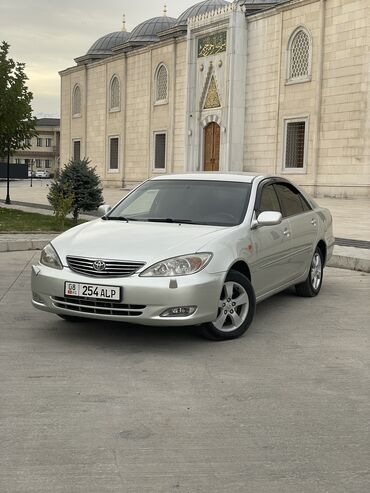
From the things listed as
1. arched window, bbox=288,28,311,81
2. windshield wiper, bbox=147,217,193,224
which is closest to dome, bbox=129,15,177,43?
arched window, bbox=288,28,311,81

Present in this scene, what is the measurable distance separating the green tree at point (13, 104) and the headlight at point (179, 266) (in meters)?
14.4

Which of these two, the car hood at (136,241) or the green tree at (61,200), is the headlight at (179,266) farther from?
the green tree at (61,200)

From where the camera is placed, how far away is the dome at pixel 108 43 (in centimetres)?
4838

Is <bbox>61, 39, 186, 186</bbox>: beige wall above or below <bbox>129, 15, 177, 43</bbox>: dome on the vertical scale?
below

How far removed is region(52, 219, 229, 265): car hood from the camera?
207 inches

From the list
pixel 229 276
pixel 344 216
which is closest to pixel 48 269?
pixel 229 276

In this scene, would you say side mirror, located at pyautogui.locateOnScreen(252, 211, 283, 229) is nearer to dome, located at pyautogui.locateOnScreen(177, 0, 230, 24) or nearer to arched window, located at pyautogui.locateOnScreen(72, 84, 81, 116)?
dome, located at pyautogui.locateOnScreen(177, 0, 230, 24)

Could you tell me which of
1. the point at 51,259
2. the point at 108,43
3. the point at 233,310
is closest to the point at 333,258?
the point at 233,310

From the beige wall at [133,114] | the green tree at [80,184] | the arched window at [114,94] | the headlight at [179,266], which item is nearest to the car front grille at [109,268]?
the headlight at [179,266]

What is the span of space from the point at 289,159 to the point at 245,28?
7.59 meters

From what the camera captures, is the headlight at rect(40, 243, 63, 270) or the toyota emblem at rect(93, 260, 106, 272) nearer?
the toyota emblem at rect(93, 260, 106, 272)

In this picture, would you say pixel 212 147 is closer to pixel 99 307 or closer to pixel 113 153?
pixel 113 153

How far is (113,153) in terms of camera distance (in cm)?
4466

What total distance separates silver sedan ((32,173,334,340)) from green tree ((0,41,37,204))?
12476 mm
